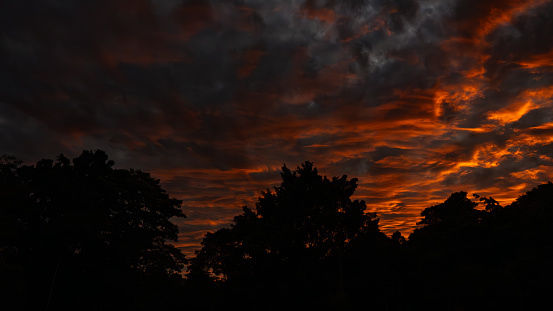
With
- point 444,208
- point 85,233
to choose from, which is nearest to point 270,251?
point 85,233

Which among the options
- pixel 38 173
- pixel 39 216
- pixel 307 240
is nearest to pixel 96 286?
pixel 39 216

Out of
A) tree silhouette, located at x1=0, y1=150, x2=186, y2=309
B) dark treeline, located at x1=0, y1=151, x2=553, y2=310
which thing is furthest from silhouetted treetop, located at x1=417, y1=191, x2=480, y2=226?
tree silhouette, located at x1=0, y1=150, x2=186, y2=309

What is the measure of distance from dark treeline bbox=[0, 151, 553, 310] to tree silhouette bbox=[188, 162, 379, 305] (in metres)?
0.13

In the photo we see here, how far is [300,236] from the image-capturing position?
165ft

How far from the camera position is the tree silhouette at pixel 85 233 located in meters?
40.9

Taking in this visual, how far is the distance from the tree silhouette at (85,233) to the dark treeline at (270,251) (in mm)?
118

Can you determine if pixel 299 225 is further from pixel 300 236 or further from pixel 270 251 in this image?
pixel 270 251

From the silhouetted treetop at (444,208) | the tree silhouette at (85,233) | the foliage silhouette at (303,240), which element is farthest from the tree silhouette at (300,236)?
the silhouetted treetop at (444,208)

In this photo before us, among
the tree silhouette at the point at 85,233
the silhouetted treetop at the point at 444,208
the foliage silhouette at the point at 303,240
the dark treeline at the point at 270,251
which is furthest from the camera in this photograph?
the silhouetted treetop at the point at 444,208

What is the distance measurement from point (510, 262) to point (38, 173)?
46105 mm

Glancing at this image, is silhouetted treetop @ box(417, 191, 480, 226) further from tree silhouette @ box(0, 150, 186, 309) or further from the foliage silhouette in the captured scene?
tree silhouette @ box(0, 150, 186, 309)

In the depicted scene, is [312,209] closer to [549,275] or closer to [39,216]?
[549,275]

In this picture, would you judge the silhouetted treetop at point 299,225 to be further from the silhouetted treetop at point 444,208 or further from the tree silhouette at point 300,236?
the silhouetted treetop at point 444,208

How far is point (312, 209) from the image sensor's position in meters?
52.0
